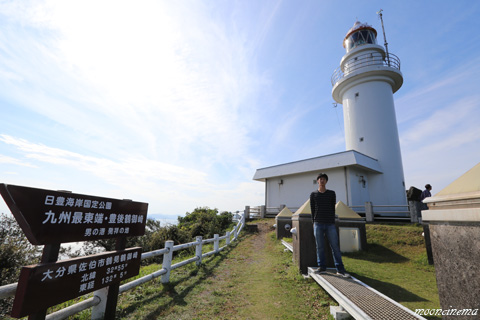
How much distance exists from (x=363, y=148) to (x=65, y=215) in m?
18.4

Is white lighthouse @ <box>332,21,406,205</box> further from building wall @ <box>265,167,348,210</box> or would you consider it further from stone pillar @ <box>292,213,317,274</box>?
stone pillar @ <box>292,213,317,274</box>

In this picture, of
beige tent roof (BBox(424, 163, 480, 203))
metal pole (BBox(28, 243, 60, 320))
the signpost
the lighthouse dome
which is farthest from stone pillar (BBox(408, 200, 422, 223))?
the lighthouse dome

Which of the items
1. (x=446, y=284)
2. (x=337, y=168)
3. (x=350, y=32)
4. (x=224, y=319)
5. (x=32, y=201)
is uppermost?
(x=350, y=32)

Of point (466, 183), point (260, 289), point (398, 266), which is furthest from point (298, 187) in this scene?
point (466, 183)

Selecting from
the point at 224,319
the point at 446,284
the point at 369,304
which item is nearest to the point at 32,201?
the point at 224,319

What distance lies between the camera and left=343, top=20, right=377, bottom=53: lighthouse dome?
19.1 m

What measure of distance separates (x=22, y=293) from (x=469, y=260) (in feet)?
13.0

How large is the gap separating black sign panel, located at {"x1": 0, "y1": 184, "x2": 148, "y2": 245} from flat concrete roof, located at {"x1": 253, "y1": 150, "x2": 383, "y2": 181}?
1405 cm

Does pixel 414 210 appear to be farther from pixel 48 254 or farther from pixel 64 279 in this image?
pixel 48 254

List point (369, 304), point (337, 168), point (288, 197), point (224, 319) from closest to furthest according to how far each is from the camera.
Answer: point (369, 304) → point (224, 319) → point (337, 168) → point (288, 197)

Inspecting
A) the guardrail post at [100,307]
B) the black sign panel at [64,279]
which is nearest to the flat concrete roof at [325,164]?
the black sign panel at [64,279]

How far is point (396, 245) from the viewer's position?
859cm

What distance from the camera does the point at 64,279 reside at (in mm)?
2584

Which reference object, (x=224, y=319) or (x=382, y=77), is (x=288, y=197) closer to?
(x=382, y=77)
